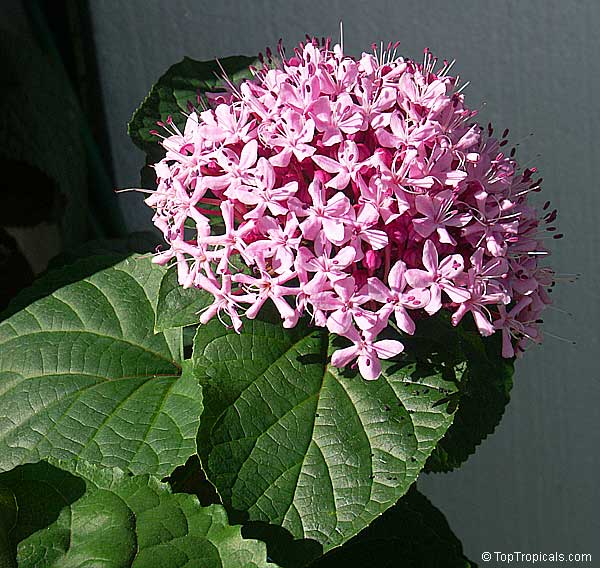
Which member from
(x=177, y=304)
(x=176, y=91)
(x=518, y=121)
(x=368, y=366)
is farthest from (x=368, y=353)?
(x=518, y=121)

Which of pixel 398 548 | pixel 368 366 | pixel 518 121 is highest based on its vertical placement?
pixel 518 121

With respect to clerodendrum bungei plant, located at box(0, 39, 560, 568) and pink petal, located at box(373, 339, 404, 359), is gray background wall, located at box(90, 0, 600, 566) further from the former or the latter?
pink petal, located at box(373, 339, 404, 359)

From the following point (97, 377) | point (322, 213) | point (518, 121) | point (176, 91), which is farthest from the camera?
point (518, 121)

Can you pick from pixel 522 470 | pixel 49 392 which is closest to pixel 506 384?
pixel 49 392

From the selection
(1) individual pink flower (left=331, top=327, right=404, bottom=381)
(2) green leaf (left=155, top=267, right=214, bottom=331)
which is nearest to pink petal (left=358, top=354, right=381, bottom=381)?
(1) individual pink flower (left=331, top=327, right=404, bottom=381)

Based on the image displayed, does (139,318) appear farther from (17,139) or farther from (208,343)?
(17,139)

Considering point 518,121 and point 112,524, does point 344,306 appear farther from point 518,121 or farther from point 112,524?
point 518,121

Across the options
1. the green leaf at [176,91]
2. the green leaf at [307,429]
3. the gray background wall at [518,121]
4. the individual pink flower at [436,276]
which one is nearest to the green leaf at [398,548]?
the green leaf at [307,429]

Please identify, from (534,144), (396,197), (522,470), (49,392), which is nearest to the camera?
(396,197)
